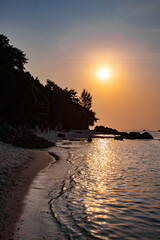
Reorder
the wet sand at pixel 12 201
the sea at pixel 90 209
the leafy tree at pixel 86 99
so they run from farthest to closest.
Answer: the leafy tree at pixel 86 99 < the sea at pixel 90 209 < the wet sand at pixel 12 201

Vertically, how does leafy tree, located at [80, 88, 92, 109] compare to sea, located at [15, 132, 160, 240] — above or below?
above

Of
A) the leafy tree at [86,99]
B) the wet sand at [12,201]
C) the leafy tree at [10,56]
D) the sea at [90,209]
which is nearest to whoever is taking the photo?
the wet sand at [12,201]

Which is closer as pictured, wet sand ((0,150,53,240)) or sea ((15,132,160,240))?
wet sand ((0,150,53,240))

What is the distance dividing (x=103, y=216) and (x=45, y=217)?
184 cm

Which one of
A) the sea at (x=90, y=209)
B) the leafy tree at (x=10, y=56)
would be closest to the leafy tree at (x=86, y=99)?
the leafy tree at (x=10, y=56)

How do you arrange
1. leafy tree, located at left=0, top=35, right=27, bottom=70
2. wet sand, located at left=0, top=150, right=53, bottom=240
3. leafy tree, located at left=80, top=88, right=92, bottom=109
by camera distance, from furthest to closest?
leafy tree, located at left=80, top=88, right=92, bottom=109 → leafy tree, located at left=0, top=35, right=27, bottom=70 → wet sand, located at left=0, top=150, right=53, bottom=240

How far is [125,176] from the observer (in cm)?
1266

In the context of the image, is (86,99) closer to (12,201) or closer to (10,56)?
(10,56)

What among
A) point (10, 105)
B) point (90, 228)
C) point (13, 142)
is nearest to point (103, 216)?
point (90, 228)

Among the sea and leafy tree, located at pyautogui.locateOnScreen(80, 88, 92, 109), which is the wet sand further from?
leafy tree, located at pyautogui.locateOnScreen(80, 88, 92, 109)

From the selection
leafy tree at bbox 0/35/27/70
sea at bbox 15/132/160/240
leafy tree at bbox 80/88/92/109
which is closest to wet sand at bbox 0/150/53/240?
sea at bbox 15/132/160/240

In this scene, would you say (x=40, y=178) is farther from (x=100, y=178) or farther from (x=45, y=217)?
(x=45, y=217)

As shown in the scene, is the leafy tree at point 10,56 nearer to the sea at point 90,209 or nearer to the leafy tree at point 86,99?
the sea at point 90,209

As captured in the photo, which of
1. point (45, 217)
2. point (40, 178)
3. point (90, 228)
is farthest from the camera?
point (40, 178)
